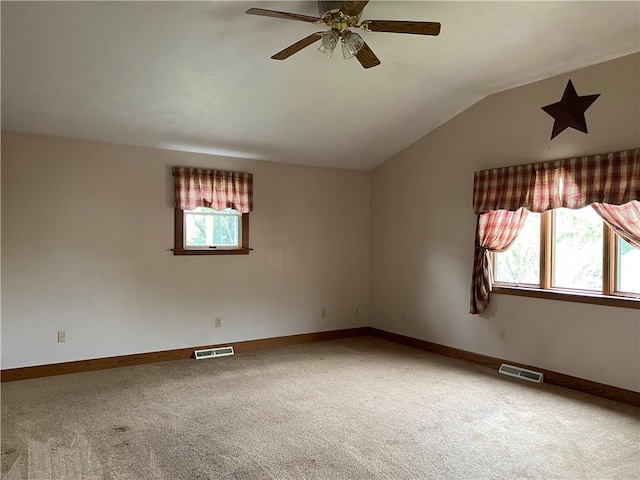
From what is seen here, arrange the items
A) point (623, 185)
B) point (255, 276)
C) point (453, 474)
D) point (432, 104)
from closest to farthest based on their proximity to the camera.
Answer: point (453, 474) → point (623, 185) → point (432, 104) → point (255, 276)

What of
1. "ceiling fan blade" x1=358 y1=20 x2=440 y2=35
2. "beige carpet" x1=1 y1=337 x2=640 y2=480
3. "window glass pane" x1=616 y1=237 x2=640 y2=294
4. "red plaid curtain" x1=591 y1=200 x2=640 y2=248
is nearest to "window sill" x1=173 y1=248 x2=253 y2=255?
"beige carpet" x1=1 y1=337 x2=640 y2=480

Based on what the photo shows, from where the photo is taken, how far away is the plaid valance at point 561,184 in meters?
3.79

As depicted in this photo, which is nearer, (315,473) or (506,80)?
(315,473)

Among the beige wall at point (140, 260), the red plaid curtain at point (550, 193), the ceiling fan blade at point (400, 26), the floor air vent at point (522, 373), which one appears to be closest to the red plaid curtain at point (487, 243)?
the red plaid curtain at point (550, 193)

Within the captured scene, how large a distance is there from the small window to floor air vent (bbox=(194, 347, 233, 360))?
3.74 ft

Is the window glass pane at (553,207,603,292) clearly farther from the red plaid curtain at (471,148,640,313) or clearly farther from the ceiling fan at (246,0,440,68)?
the ceiling fan at (246,0,440,68)

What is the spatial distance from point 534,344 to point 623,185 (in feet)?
5.59

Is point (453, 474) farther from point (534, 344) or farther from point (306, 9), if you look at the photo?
point (306, 9)

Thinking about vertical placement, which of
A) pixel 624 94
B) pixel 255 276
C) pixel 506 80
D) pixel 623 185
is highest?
pixel 506 80

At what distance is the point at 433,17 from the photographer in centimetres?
343

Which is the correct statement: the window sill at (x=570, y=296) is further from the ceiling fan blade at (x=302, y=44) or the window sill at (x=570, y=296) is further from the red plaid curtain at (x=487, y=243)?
the ceiling fan blade at (x=302, y=44)

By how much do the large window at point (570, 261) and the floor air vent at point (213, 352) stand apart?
3139 mm

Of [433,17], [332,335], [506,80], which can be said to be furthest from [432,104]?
[332,335]

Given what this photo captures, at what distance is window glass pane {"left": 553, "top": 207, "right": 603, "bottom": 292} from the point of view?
13.6 ft
